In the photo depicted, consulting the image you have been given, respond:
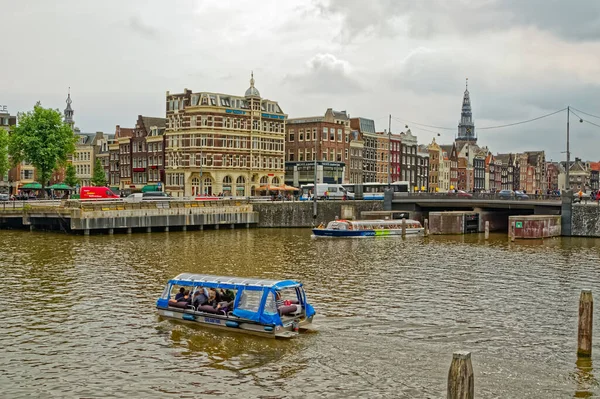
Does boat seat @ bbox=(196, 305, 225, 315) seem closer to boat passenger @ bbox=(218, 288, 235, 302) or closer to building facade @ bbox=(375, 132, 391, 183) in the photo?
boat passenger @ bbox=(218, 288, 235, 302)

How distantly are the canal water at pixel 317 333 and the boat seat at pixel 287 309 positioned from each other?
1570 mm

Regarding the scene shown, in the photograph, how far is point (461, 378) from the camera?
1645 centimetres

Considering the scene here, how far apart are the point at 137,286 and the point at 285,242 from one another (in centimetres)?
3050

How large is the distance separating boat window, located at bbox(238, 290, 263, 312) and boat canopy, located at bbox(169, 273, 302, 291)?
0.92 feet

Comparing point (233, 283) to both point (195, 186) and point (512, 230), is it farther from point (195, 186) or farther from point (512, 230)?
point (195, 186)

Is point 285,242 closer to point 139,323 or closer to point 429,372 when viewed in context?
point 139,323

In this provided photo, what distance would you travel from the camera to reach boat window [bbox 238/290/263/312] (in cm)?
3041

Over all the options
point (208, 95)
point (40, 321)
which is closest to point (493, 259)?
point (40, 321)

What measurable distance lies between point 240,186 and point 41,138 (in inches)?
1240

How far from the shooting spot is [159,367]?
25812 mm

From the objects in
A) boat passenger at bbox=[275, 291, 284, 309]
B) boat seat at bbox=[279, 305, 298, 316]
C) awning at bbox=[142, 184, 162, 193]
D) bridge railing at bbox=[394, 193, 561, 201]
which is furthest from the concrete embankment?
boat seat at bbox=[279, 305, 298, 316]

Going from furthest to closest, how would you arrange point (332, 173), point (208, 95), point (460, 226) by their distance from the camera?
point (332, 173), point (208, 95), point (460, 226)

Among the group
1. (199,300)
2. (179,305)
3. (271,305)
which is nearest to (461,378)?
(271,305)

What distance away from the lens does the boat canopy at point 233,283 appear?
30.5 meters
